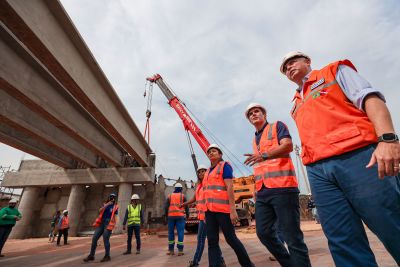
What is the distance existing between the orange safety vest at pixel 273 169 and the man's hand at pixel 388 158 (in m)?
1.16

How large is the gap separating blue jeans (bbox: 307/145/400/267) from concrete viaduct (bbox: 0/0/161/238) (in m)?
6.33

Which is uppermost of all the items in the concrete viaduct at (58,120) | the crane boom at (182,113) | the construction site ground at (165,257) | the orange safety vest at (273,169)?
the crane boom at (182,113)

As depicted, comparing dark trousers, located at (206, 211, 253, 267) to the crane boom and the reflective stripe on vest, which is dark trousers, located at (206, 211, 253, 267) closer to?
the reflective stripe on vest

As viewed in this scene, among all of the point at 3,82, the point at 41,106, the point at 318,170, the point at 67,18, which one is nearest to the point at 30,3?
the point at 67,18

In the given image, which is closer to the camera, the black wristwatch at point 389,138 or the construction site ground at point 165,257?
the black wristwatch at point 389,138

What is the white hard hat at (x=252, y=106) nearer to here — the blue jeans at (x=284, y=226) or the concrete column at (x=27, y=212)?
the blue jeans at (x=284, y=226)

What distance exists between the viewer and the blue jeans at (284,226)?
2.14 m

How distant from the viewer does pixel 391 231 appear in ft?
4.15

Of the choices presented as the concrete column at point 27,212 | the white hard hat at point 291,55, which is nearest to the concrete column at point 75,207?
the concrete column at point 27,212

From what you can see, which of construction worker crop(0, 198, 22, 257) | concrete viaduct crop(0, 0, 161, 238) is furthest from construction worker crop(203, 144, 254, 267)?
construction worker crop(0, 198, 22, 257)

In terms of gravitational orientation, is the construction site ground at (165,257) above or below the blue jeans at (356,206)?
below

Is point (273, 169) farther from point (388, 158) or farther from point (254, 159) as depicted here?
point (388, 158)

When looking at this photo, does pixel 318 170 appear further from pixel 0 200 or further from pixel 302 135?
pixel 0 200

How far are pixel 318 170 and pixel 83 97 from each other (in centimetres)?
859
